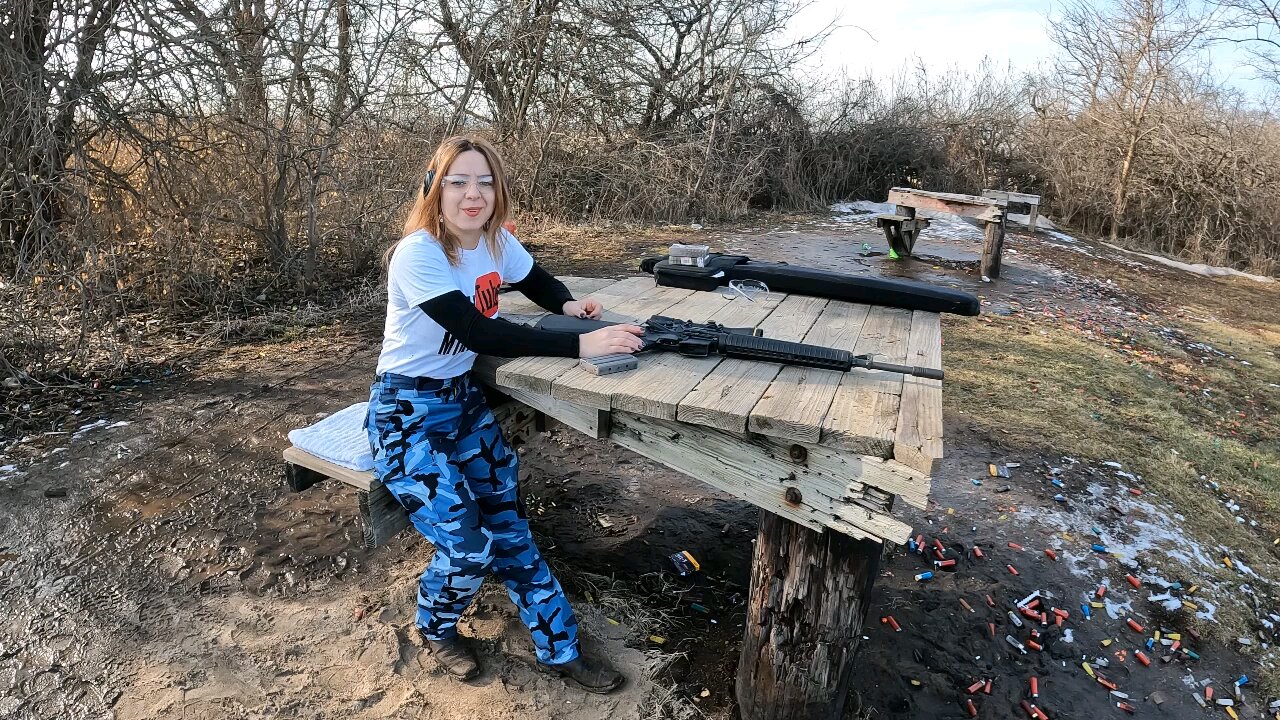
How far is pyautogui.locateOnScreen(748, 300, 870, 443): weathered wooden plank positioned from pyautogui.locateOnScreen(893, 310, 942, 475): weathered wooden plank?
0.19 metres

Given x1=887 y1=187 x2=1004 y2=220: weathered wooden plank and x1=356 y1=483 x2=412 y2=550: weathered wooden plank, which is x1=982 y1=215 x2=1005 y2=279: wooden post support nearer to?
x1=887 y1=187 x2=1004 y2=220: weathered wooden plank

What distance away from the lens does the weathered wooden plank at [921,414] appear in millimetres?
1798

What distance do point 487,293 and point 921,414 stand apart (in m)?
1.49

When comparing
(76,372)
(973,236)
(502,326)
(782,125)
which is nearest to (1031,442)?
(502,326)

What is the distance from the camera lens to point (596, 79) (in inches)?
497

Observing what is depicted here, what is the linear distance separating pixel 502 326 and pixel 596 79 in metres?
11.2

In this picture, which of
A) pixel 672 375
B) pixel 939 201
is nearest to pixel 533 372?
pixel 672 375

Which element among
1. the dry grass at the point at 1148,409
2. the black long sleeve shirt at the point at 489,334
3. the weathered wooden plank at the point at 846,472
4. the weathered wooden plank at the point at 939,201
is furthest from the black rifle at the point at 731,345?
the weathered wooden plank at the point at 939,201

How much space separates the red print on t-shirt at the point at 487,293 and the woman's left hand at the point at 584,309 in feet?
0.95

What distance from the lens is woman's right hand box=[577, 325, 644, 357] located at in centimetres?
236

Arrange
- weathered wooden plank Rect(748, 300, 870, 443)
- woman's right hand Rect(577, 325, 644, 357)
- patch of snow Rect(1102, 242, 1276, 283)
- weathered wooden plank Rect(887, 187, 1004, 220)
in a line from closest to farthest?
weathered wooden plank Rect(748, 300, 870, 443) → woman's right hand Rect(577, 325, 644, 357) → weathered wooden plank Rect(887, 187, 1004, 220) → patch of snow Rect(1102, 242, 1276, 283)

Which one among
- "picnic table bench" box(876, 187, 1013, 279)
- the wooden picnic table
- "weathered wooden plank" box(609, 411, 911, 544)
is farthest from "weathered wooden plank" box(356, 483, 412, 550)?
"picnic table bench" box(876, 187, 1013, 279)

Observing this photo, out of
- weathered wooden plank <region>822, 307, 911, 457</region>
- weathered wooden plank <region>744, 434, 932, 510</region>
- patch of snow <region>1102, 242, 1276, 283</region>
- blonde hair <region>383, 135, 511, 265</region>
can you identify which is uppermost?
blonde hair <region>383, 135, 511, 265</region>

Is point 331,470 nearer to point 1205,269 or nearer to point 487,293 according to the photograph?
point 487,293
